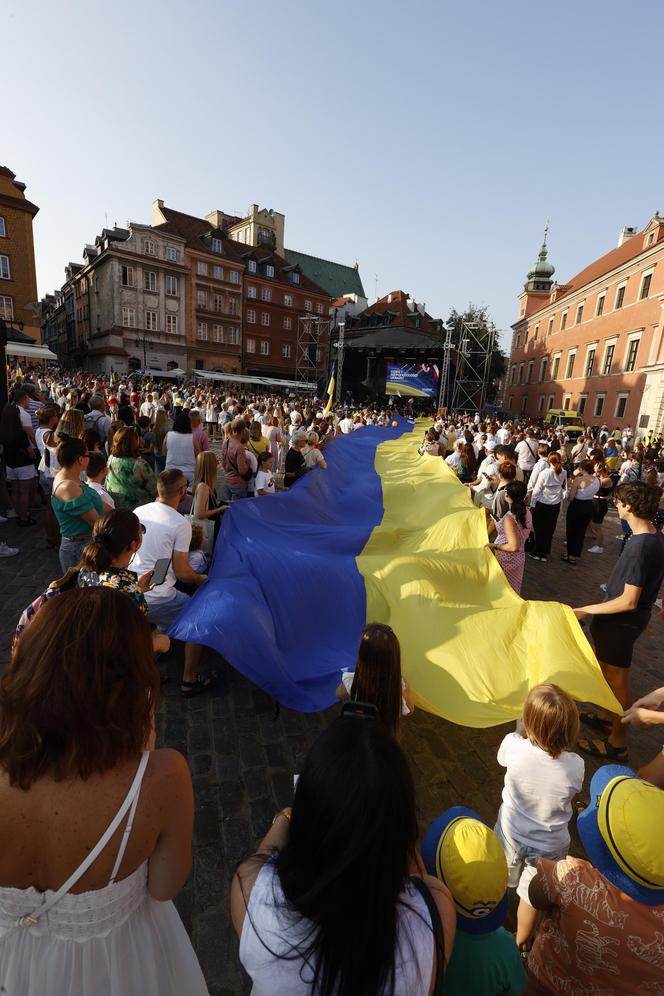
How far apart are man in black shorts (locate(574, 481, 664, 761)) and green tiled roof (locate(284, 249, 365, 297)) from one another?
63565 mm

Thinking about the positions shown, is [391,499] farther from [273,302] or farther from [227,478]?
[273,302]

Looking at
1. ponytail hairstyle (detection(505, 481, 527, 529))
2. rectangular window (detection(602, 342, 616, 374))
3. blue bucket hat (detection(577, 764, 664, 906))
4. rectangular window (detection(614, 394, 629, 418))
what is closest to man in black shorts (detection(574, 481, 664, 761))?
ponytail hairstyle (detection(505, 481, 527, 529))

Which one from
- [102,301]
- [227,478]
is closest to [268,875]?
[227,478]

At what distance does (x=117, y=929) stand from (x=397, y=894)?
891 millimetres

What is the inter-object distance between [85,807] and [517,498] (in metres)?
4.87

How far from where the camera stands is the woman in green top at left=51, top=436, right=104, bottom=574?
4.17 m

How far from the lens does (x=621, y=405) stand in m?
30.7

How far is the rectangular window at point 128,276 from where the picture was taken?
38.3 m

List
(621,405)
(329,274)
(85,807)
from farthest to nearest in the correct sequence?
(329,274)
(621,405)
(85,807)

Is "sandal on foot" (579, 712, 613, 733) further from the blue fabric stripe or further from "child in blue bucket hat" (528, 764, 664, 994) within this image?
"child in blue bucket hat" (528, 764, 664, 994)

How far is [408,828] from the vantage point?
1.08 meters

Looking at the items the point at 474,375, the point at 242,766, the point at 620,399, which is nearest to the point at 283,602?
the point at 242,766

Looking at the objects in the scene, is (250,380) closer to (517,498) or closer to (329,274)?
(329,274)

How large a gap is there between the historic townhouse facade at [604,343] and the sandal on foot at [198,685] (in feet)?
95.4
